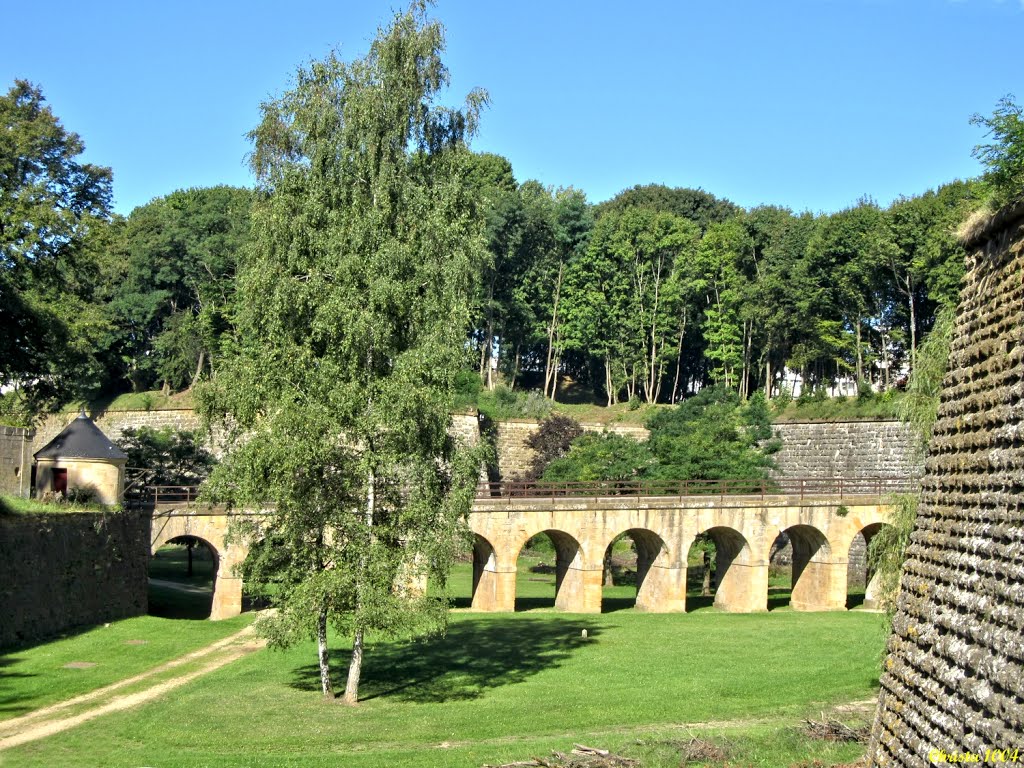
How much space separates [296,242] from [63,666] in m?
11.4

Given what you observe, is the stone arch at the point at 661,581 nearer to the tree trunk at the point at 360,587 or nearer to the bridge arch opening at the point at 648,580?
the bridge arch opening at the point at 648,580

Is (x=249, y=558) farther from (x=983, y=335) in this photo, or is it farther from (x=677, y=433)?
(x=677, y=433)

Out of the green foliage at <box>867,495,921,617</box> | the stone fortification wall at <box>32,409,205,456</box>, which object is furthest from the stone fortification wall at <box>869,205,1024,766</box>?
the stone fortification wall at <box>32,409,205,456</box>

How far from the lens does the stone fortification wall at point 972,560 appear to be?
340 inches

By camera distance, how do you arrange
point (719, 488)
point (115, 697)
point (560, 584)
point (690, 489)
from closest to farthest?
point (115, 697), point (560, 584), point (690, 489), point (719, 488)

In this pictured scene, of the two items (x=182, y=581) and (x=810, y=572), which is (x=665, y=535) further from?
(x=182, y=581)

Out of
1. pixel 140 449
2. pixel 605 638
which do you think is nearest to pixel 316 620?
pixel 605 638

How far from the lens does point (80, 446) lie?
34.3 m

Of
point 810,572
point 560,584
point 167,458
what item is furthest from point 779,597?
point 167,458

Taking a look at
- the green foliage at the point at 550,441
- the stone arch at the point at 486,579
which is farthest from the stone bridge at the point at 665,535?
the green foliage at the point at 550,441

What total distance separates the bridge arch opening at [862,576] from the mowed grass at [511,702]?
574 cm

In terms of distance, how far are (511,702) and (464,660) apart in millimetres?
5381

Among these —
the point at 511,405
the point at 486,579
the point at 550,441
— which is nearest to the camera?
the point at 486,579

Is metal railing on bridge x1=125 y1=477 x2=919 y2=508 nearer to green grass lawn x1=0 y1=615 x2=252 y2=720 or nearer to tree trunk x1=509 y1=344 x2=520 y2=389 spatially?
green grass lawn x1=0 y1=615 x2=252 y2=720
